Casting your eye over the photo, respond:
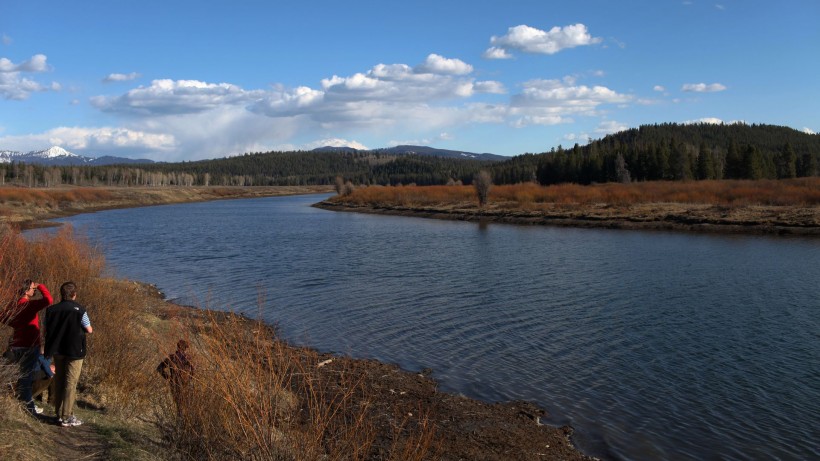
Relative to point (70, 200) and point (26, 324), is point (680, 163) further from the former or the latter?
point (70, 200)

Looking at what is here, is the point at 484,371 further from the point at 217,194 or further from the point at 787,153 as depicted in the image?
the point at 217,194

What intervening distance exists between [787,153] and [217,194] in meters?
133

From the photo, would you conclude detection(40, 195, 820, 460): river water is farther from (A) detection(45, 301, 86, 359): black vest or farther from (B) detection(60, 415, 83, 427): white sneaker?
(B) detection(60, 415, 83, 427): white sneaker

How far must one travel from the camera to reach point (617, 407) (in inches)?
477

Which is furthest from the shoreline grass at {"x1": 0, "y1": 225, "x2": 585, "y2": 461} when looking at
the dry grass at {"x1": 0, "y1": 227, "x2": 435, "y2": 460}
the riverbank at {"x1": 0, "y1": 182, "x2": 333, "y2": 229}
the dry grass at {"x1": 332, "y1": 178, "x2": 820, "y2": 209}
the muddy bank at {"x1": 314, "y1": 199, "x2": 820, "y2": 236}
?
the dry grass at {"x1": 332, "y1": 178, "x2": 820, "y2": 209}

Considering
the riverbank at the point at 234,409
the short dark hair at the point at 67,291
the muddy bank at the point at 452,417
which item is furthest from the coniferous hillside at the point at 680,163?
the short dark hair at the point at 67,291

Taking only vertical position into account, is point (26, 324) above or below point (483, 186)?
below

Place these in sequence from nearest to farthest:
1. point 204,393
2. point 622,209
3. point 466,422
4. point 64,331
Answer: point 204,393 < point 64,331 < point 466,422 < point 622,209

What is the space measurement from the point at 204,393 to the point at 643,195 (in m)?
67.1

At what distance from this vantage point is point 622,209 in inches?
2406

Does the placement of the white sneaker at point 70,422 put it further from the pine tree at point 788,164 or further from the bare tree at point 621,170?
the pine tree at point 788,164

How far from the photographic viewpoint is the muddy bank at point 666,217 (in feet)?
152

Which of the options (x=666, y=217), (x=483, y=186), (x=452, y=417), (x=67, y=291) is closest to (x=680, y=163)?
(x=483, y=186)

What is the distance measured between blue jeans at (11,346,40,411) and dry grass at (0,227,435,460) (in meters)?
0.44
